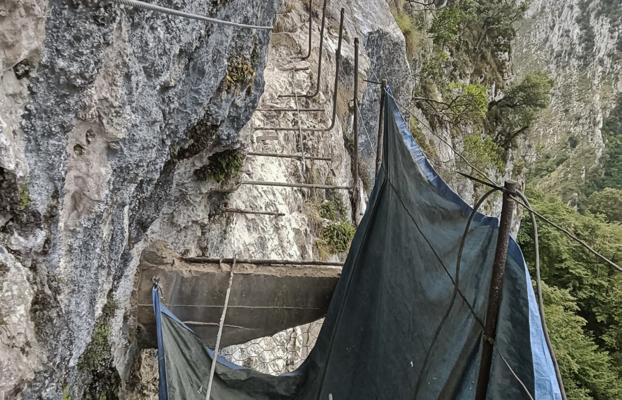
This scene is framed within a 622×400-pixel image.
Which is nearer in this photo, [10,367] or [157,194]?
[10,367]

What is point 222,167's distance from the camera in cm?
484

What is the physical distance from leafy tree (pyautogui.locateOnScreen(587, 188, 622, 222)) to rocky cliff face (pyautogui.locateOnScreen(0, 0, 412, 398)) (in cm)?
2661

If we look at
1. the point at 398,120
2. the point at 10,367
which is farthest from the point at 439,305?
the point at 10,367

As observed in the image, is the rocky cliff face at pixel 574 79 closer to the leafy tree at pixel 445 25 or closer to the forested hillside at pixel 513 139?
the forested hillside at pixel 513 139

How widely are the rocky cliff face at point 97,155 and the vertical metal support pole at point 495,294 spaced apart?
188cm

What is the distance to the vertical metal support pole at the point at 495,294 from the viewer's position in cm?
222

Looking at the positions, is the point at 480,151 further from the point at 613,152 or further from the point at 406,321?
the point at 613,152

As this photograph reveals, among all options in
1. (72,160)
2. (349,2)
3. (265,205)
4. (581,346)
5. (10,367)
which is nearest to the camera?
(10,367)

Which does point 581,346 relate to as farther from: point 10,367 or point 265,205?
point 10,367

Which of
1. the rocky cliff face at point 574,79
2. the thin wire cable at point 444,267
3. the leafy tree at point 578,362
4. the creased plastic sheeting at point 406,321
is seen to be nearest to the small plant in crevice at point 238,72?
the creased plastic sheeting at point 406,321

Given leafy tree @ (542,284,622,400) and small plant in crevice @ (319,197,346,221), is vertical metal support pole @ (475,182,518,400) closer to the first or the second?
small plant in crevice @ (319,197,346,221)

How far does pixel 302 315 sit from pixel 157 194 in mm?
1655

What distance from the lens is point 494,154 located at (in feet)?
44.1

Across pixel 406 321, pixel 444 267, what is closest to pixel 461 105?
pixel 406 321
